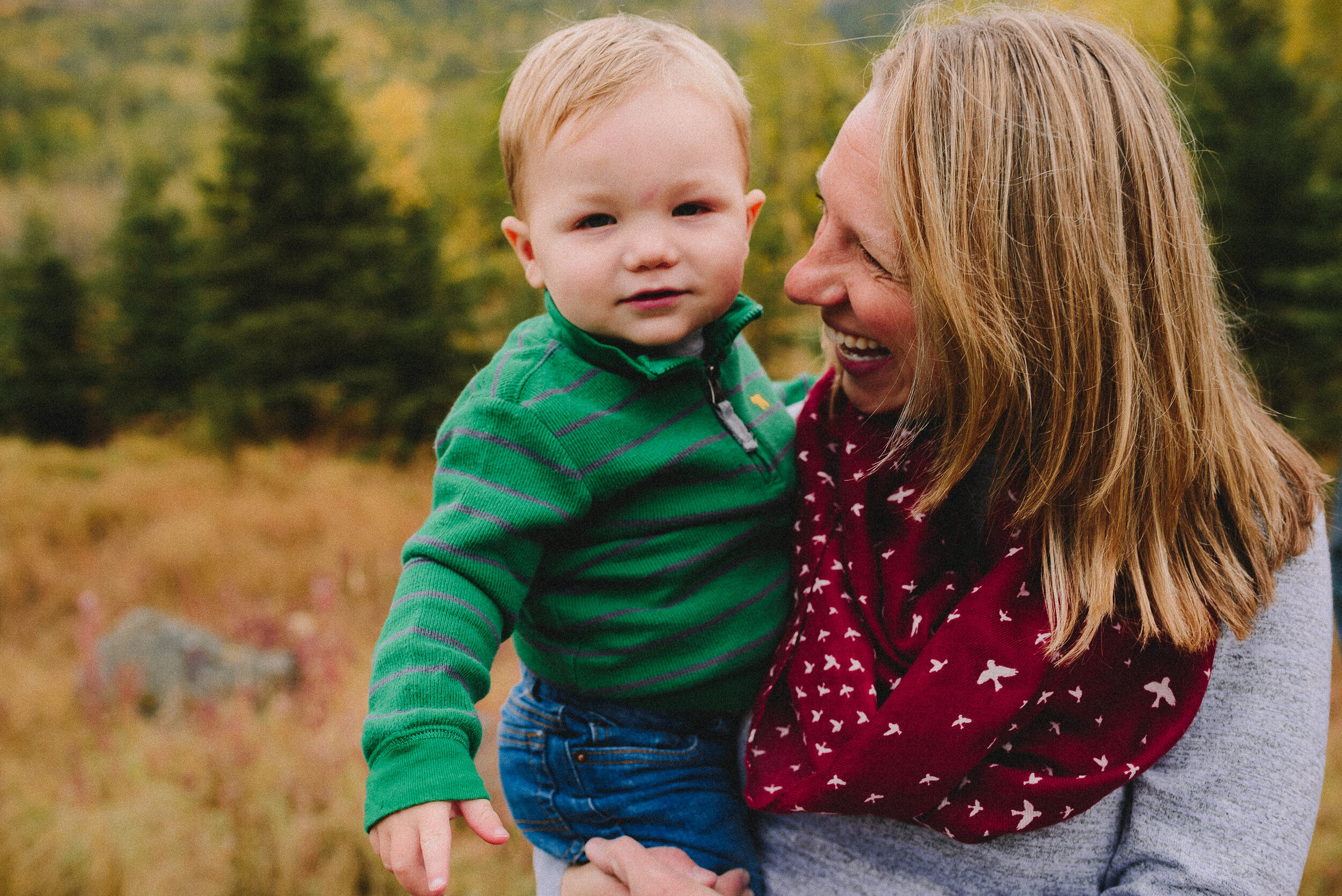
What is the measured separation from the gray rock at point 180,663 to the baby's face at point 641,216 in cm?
379

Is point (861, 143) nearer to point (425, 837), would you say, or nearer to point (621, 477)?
point (621, 477)

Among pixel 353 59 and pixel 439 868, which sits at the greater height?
pixel 439 868

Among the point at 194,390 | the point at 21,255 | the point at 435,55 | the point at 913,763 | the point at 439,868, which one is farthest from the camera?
the point at 435,55

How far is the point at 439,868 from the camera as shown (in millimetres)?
992

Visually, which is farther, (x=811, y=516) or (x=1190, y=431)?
(x=811, y=516)

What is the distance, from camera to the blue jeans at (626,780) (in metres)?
1.40

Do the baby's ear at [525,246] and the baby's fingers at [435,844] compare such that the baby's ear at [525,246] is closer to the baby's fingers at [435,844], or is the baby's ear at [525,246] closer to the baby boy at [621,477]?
the baby boy at [621,477]

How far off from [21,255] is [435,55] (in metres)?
52.8

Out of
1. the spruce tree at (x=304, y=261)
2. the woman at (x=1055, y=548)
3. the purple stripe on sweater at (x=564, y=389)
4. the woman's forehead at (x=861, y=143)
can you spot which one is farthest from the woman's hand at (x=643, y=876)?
the spruce tree at (x=304, y=261)

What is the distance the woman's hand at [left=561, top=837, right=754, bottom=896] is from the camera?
4.15 ft

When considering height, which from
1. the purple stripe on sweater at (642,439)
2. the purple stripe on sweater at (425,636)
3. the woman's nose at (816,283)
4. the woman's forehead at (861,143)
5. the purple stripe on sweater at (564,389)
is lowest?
the purple stripe on sweater at (425,636)

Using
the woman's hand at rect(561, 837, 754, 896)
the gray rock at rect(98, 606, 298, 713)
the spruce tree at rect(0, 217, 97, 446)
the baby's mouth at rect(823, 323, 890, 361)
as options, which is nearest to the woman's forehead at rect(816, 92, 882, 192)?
the baby's mouth at rect(823, 323, 890, 361)

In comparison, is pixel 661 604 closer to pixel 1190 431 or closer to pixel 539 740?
Answer: pixel 539 740

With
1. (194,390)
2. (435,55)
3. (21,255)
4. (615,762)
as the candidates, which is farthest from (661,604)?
(435,55)
